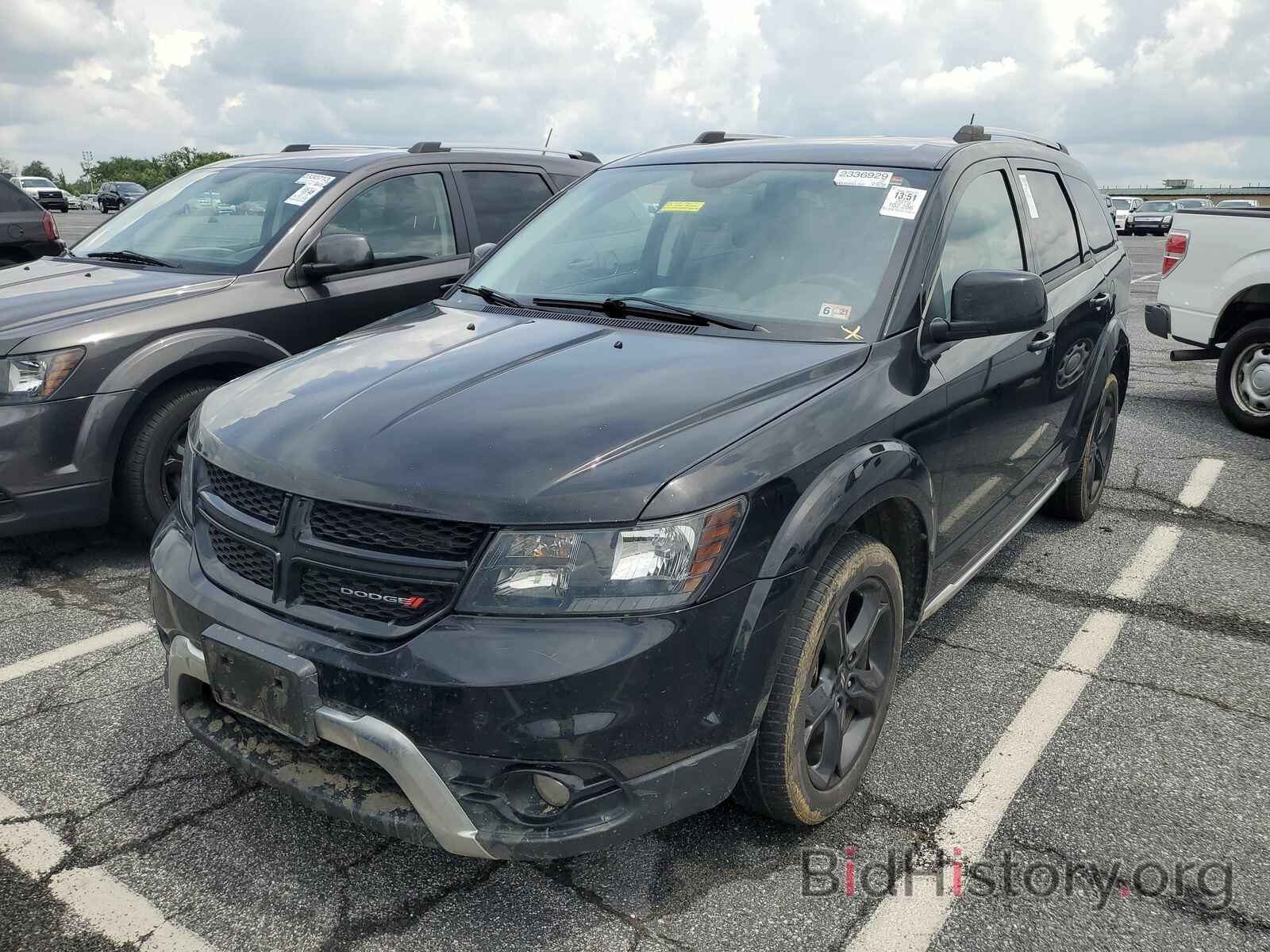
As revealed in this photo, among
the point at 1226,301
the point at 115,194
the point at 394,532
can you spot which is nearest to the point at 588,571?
the point at 394,532

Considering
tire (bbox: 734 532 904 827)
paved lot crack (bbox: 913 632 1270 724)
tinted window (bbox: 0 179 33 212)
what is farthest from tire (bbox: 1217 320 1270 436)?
tinted window (bbox: 0 179 33 212)

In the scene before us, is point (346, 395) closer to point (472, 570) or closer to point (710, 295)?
point (472, 570)

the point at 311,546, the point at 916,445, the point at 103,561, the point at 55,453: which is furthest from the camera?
the point at 103,561

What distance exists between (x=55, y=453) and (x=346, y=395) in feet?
7.44

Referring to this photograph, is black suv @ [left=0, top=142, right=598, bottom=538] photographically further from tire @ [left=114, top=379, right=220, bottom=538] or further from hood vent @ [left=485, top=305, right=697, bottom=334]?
hood vent @ [left=485, top=305, right=697, bottom=334]

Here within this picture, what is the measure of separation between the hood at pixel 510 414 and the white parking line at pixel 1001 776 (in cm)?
118

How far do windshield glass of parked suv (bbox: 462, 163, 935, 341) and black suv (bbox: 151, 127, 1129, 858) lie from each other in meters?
0.01

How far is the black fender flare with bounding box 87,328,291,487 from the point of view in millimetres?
4338

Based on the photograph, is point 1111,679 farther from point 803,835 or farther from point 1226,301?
point 1226,301

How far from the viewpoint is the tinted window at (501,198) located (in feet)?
19.7

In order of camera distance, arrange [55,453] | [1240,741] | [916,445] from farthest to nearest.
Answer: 1. [55,453]
2. [1240,741]
3. [916,445]

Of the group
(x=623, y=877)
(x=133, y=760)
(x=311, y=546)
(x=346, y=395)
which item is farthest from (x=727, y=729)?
(x=133, y=760)

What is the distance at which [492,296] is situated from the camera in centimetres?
359

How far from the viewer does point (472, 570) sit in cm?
216
